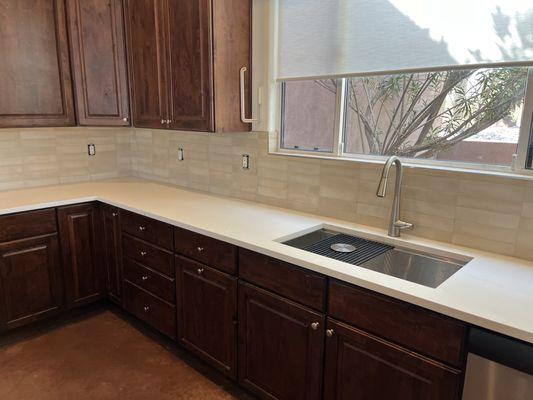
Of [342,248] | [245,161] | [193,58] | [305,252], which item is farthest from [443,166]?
[193,58]

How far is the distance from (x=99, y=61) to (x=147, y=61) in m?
0.43

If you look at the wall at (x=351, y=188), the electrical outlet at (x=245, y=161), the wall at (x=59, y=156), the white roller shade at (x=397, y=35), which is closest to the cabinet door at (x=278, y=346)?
the wall at (x=351, y=188)

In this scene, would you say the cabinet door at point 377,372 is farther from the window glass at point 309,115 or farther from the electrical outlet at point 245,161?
the electrical outlet at point 245,161

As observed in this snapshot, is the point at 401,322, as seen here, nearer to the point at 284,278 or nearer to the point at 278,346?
the point at 284,278

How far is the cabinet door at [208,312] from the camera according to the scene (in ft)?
6.66

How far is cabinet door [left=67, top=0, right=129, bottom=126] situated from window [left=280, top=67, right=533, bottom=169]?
1.27 m

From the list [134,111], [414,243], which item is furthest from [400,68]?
[134,111]

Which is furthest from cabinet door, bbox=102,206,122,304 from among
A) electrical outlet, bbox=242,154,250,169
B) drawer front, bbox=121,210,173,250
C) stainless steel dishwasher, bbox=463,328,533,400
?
stainless steel dishwasher, bbox=463,328,533,400

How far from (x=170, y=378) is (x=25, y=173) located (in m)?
1.87

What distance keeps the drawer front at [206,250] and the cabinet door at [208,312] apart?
39 mm

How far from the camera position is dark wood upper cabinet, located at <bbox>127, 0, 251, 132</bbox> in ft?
7.57

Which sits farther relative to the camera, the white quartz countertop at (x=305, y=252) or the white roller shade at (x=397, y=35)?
the white roller shade at (x=397, y=35)

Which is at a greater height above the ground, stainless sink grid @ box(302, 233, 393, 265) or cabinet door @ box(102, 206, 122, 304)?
stainless sink grid @ box(302, 233, 393, 265)

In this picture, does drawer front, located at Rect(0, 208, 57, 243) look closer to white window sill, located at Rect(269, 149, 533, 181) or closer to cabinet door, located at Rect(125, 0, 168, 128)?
cabinet door, located at Rect(125, 0, 168, 128)
